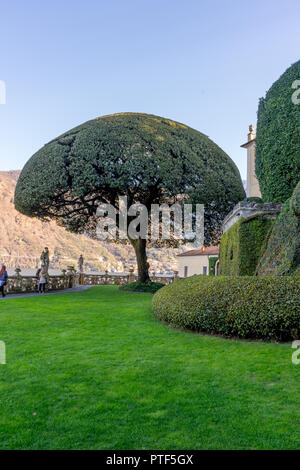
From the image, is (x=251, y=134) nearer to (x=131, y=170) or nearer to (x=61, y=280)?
(x=131, y=170)

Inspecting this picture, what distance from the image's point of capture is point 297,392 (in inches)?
157

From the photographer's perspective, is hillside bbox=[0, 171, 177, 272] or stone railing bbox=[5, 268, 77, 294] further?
hillside bbox=[0, 171, 177, 272]

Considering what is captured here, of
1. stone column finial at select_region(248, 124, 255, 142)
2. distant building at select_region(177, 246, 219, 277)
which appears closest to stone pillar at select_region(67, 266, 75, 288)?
stone column finial at select_region(248, 124, 255, 142)

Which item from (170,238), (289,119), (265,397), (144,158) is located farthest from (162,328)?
(170,238)

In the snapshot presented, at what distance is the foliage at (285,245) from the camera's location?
26.2 feet

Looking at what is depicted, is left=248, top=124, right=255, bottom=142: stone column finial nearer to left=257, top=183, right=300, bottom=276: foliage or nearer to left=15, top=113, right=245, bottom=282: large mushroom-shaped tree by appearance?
left=15, top=113, right=245, bottom=282: large mushroom-shaped tree

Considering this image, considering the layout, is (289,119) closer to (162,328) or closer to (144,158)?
(162,328)

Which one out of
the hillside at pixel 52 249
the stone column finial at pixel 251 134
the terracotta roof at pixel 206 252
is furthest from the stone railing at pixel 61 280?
the hillside at pixel 52 249

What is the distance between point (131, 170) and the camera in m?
19.5

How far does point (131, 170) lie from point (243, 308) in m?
14.4

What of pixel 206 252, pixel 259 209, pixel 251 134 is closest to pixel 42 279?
pixel 259 209

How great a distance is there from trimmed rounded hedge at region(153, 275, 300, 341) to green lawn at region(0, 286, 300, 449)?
344 millimetres

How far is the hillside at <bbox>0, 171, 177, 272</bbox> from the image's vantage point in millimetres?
92500
